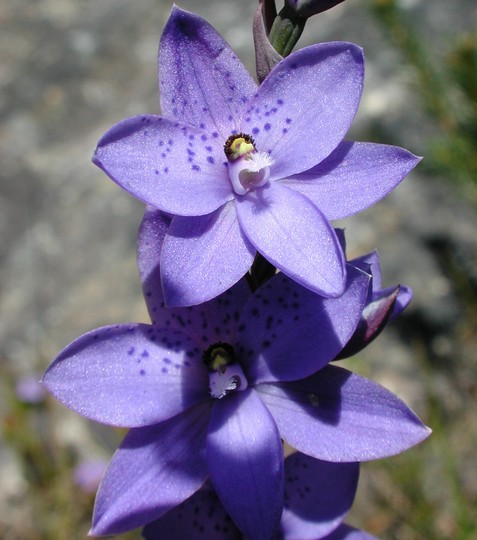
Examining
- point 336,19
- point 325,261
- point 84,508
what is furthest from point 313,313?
point 336,19

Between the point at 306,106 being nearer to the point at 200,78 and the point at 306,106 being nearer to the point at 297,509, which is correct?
the point at 200,78

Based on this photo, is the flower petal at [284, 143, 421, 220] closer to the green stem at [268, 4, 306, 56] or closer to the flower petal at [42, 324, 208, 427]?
the green stem at [268, 4, 306, 56]

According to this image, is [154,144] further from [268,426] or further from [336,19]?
[336,19]

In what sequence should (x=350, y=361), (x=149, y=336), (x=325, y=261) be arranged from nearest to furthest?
(x=325, y=261), (x=149, y=336), (x=350, y=361)

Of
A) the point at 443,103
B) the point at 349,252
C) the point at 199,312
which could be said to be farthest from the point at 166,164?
the point at 349,252

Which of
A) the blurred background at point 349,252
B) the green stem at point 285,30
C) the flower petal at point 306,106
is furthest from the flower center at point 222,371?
the blurred background at point 349,252

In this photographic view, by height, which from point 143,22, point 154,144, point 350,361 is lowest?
point 350,361
